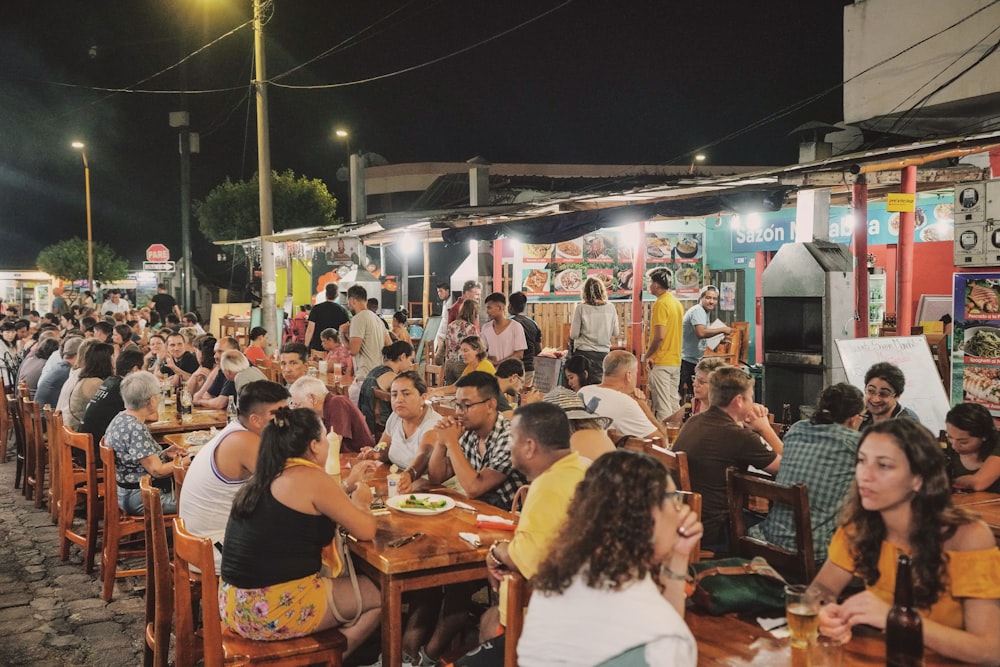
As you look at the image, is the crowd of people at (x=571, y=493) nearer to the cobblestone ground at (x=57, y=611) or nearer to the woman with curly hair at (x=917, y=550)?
the woman with curly hair at (x=917, y=550)

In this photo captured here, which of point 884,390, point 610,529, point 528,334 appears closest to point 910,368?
point 884,390

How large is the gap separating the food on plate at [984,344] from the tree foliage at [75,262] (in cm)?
4009

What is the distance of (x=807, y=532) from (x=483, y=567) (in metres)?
1.48

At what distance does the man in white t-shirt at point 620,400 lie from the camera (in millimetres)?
6051

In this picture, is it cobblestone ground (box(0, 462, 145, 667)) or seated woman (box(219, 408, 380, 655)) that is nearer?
seated woman (box(219, 408, 380, 655))

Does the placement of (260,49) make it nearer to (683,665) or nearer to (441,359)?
(441,359)

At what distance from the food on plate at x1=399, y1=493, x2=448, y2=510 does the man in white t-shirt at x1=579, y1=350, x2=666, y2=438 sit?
1868mm

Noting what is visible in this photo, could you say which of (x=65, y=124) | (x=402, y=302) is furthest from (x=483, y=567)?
(x=65, y=124)

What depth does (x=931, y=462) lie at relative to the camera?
2.74 metres

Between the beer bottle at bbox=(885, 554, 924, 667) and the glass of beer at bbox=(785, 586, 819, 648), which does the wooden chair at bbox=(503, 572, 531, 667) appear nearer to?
the glass of beer at bbox=(785, 586, 819, 648)

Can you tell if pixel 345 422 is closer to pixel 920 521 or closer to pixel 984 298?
pixel 920 521

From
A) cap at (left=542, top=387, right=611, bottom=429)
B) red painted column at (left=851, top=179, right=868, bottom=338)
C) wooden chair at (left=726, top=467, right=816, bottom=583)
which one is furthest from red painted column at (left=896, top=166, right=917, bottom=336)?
wooden chair at (left=726, top=467, right=816, bottom=583)

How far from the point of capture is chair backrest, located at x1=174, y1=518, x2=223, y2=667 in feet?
11.1

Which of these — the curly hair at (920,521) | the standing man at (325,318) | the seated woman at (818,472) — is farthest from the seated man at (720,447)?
the standing man at (325,318)
